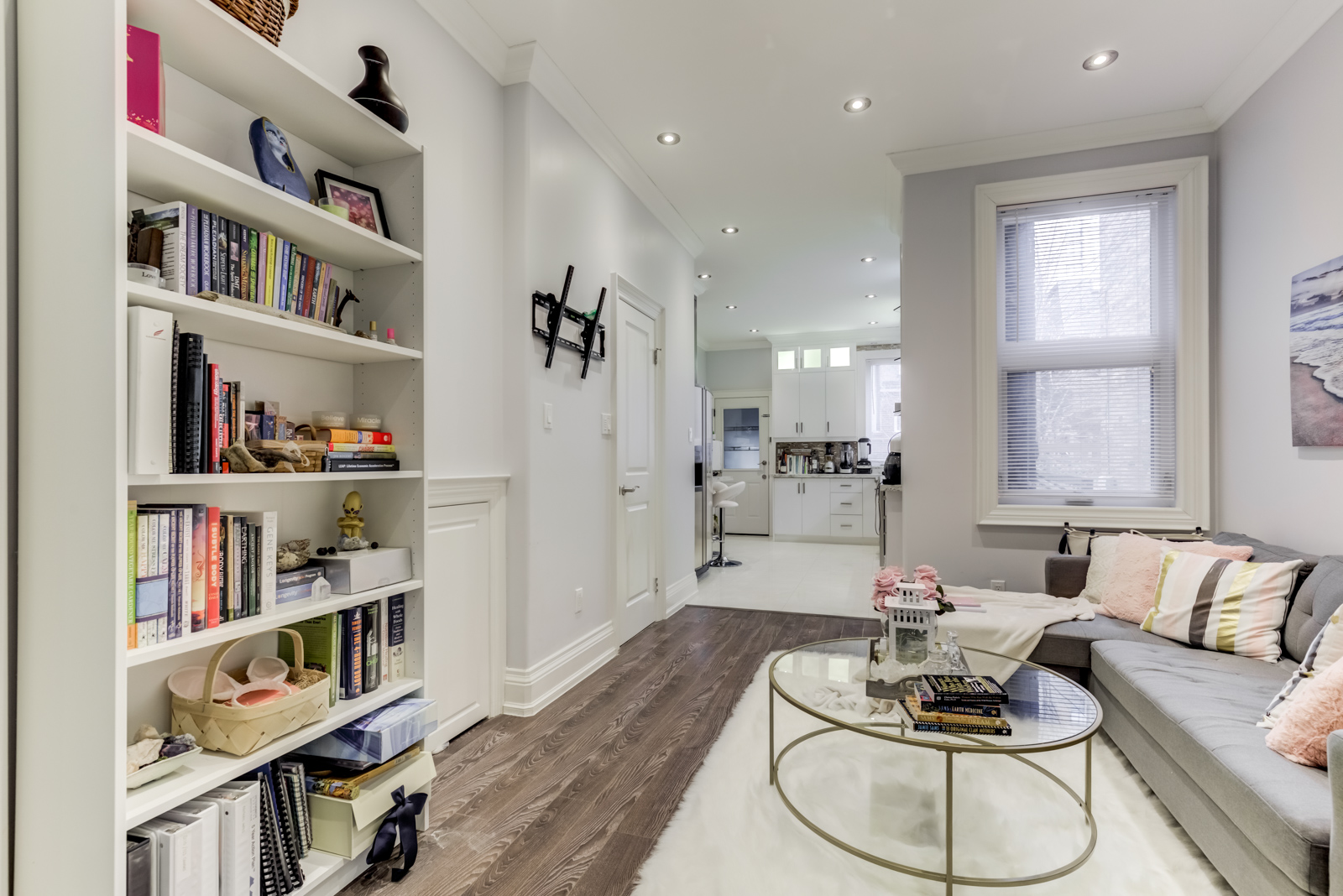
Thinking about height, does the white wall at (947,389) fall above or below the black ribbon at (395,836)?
above

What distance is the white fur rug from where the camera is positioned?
1.55 m

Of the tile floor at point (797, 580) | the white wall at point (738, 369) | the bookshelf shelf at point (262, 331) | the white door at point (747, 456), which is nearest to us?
the bookshelf shelf at point (262, 331)

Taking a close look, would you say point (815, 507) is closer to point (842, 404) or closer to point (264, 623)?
point (842, 404)

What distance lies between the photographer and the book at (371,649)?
5.69ft

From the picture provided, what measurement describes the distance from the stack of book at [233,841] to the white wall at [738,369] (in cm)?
790

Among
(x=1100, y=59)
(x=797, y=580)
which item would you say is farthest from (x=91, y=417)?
(x=797, y=580)

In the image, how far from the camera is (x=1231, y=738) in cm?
156

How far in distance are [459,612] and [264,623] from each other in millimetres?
1072

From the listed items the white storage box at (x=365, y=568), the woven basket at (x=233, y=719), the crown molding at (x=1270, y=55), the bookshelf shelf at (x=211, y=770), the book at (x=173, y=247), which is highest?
the crown molding at (x=1270, y=55)

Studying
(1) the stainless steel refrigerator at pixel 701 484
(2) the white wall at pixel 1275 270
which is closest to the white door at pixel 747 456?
(1) the stainless steel refrigerator at pixel 701 484

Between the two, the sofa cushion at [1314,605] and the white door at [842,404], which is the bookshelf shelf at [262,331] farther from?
the white door at [842,404]

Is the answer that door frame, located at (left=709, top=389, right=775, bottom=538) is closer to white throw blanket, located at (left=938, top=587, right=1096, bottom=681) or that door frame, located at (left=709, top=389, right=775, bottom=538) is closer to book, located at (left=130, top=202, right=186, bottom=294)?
white throw blanket, located at (left=938, top=587, right=1096, bottom=681)

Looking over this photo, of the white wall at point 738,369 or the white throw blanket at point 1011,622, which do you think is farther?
the white wall at point 738,369

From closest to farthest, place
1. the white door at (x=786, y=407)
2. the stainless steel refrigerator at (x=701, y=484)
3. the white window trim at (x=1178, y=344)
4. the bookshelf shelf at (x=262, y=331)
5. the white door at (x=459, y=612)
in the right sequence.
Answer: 1. the bookshelf shelf at (x=262, y=331)
2. the white door at (x=459, y=612)
3. the white window trim at (x=1178, y=344)
4. the stainless steel refrigerator at (x=701, y=484)
5. the white door at (x=786, y=407)
